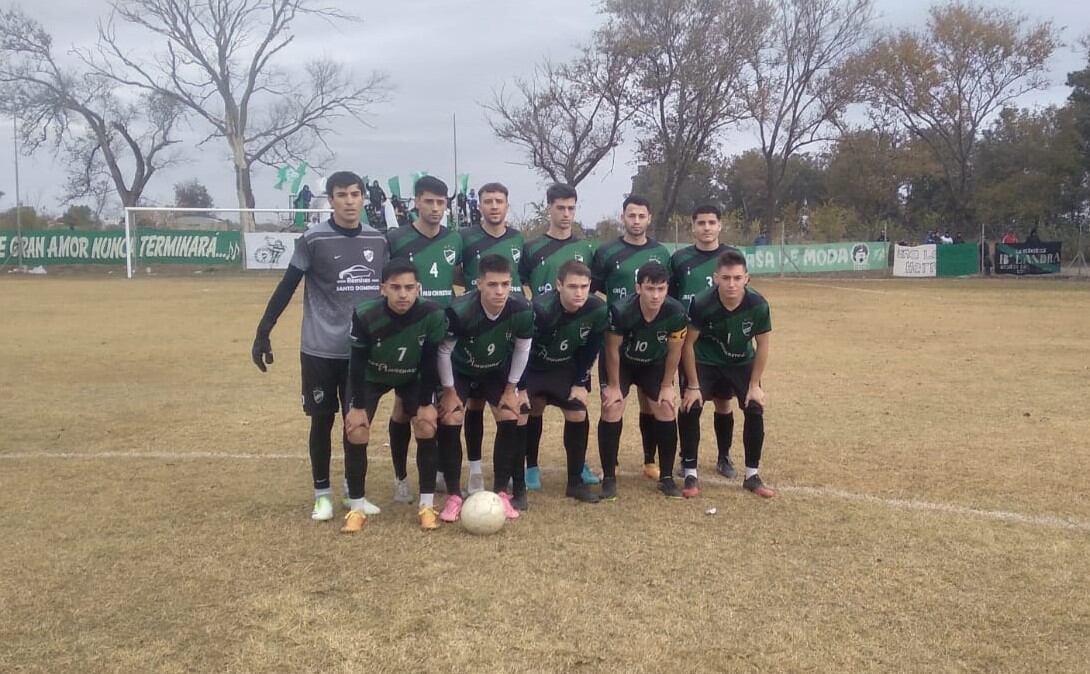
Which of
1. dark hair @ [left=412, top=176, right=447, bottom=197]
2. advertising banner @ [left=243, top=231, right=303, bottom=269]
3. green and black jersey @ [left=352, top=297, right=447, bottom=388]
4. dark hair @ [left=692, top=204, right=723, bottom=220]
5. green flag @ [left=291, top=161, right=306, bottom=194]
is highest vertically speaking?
green flag @ [left=291, top=161, right=306, bottom=194]

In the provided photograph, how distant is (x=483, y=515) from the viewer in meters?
4.45

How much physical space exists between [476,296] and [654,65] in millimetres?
30335

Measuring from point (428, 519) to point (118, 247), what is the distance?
3408cm

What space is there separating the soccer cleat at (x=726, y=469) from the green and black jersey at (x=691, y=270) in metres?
1.12

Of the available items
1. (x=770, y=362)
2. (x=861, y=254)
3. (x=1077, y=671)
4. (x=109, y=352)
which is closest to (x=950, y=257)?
(x=861, y=254)

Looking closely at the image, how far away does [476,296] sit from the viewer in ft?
16.1

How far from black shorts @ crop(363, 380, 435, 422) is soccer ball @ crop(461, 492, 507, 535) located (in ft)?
2.15

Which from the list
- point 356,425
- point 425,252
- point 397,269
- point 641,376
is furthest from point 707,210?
point 356,425

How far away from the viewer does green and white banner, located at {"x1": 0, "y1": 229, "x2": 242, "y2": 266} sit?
3297 cm

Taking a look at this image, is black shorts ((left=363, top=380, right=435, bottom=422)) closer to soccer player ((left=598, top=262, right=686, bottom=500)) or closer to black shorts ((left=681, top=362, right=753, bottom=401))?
soccer player ((left=598, top=262, right=686, bottom=500))

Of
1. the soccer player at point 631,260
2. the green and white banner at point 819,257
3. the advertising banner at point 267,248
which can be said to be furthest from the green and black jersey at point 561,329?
the advertising banner at point 267,248

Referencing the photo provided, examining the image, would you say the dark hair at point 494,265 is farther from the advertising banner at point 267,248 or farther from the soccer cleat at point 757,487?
the advertising banner at point 267,248

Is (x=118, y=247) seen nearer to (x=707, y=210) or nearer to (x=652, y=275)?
(x=707, y=210)

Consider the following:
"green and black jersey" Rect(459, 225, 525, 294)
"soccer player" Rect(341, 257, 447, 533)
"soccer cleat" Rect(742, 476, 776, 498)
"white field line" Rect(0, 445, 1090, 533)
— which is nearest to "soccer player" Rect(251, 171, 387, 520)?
"soccer player" Rect(341, 257, 447, 533)
